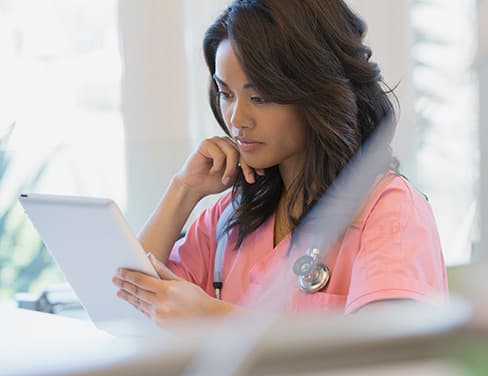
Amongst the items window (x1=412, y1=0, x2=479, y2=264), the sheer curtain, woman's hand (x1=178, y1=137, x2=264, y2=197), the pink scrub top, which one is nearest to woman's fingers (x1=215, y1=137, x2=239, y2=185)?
woman's hand (x1=178, y1=137, x2=264, y2=197)

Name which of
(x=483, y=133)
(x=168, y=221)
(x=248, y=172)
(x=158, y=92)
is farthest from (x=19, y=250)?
(x=483, y=133)

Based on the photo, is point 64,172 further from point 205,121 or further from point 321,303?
point 321,303

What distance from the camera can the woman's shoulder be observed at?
43.8 inches

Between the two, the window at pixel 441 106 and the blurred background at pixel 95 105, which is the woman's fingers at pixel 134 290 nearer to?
the blurred background at pixel 95 105

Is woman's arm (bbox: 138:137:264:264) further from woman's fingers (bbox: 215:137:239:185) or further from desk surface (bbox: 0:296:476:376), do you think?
desk surface (bbox: 0:296:476:376)

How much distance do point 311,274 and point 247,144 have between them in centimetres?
22

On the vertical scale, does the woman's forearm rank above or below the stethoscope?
above

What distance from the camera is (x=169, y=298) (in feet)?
3.45

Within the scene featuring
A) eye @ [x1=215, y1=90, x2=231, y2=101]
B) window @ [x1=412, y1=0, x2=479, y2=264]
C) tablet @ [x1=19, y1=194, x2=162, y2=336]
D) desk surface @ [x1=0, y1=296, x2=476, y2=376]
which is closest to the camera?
desk surface @ [x1=0, y1=296, x2=476, y2=376]

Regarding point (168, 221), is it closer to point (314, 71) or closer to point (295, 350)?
point (314, 71)

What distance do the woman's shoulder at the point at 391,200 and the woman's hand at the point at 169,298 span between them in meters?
0.23

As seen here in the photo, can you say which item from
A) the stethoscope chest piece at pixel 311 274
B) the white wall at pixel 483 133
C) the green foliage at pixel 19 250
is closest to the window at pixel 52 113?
the green foliage at pixel 19 250

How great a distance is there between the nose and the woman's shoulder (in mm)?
199

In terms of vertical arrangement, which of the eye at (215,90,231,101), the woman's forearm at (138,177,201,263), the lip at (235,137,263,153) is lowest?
the woman's forearm at (138,177,201,263)
